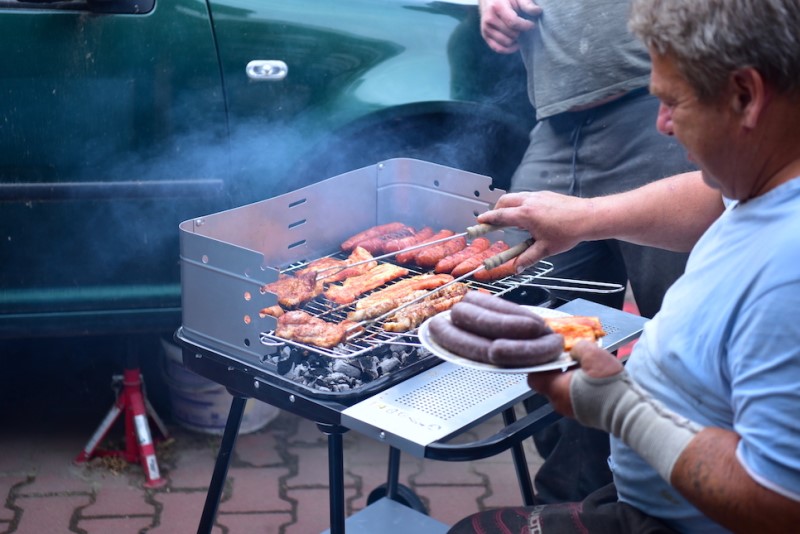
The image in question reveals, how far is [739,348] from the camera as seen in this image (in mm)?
1560

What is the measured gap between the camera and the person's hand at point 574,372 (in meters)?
1.68

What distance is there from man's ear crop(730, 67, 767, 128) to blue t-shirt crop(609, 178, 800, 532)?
6.5 inches

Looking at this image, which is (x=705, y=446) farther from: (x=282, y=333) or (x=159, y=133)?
(x=159, y=133)

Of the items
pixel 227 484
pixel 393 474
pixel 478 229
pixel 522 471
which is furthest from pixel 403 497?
pixel 478 229

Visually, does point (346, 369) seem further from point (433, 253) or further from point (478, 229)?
point (433, 253)

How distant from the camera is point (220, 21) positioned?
3633mm

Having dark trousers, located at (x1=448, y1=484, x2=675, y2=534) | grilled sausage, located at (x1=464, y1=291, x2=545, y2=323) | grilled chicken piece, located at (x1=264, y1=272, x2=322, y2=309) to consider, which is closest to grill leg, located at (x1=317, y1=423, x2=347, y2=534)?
dark trousers, located at (x1=448, y1=484, x2=675, y2=534)

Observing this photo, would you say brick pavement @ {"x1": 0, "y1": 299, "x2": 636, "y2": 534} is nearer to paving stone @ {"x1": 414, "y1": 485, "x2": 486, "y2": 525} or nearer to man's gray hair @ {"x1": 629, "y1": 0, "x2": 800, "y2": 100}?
paving stone @ {"x1": 414, "y1": 485, "x2": 486, "y2": 525}

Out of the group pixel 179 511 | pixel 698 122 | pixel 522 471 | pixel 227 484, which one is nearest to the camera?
pixel 698 122

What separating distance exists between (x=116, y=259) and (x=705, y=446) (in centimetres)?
281

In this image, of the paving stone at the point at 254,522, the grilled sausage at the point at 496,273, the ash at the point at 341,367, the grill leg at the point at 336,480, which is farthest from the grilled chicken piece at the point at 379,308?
the paving stone at the point at 254,522

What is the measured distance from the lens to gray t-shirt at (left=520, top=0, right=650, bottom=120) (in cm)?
317

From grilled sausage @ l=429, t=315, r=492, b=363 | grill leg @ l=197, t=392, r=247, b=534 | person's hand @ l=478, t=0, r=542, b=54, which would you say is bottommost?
grill leg @ l=197, t=392, r=247, b=534

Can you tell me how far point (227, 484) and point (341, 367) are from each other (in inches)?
76.1
